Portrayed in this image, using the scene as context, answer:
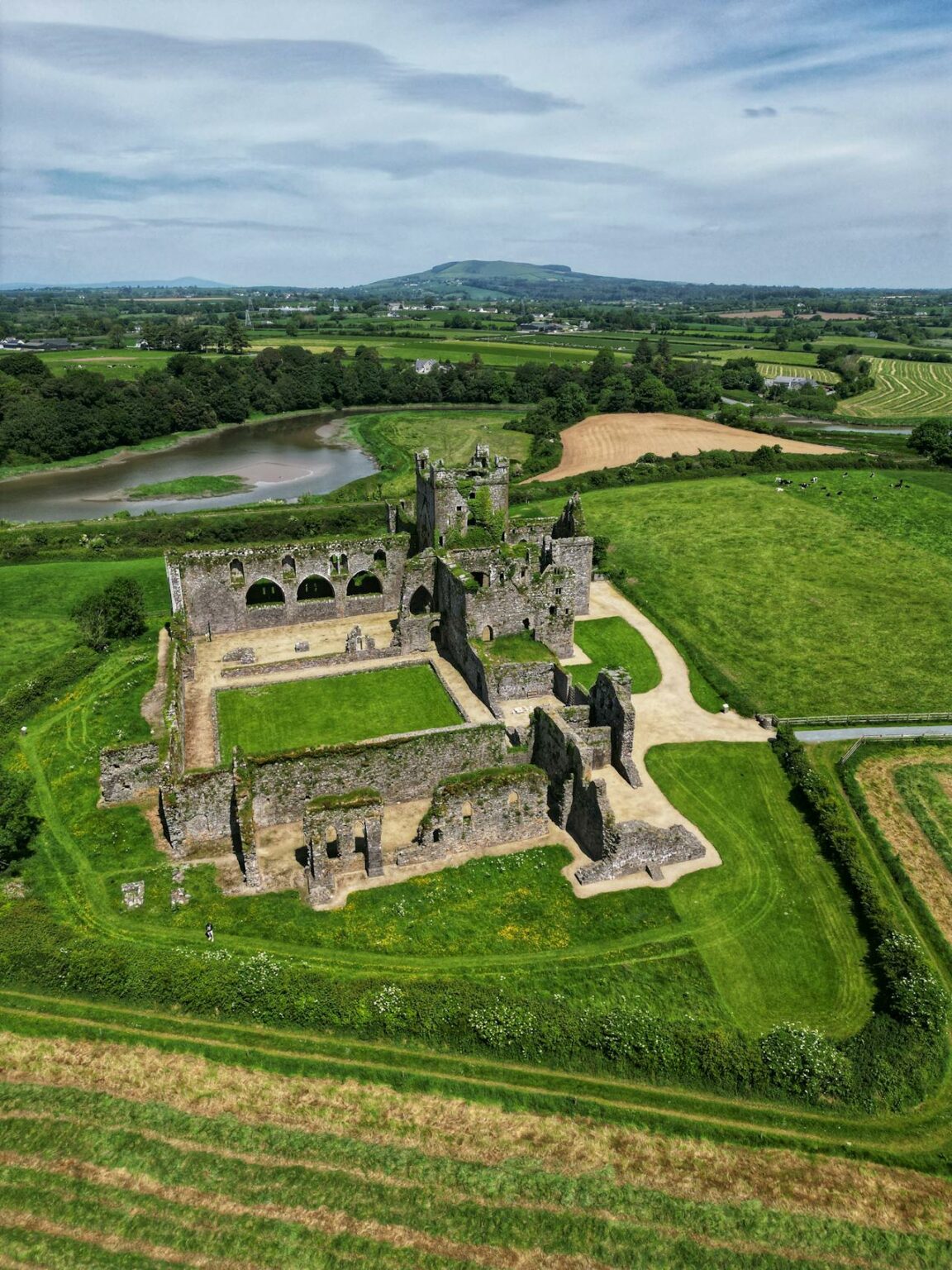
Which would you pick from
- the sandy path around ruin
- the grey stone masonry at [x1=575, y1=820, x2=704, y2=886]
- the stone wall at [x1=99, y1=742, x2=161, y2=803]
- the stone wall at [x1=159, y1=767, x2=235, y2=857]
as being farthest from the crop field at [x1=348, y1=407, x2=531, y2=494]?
the grey stone masonry at [x1=575, y1=820, x2=704, y2=886]

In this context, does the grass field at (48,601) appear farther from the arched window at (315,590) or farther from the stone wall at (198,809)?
the stone wall at (198,809)

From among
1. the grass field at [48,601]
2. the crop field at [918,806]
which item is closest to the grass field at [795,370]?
the crop field at [918,806]

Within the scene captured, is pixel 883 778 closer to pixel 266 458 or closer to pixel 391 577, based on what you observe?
pixel 391 577

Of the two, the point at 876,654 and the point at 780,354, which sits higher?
the point at 780,354

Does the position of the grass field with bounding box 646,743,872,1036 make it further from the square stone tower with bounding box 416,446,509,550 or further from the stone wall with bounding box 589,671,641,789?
the square stone tower with bounding box 416,446,509,550

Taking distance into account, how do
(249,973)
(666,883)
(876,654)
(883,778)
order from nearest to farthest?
1. (249,973)
2. (666,883)
3. (883,778)
4. (876,654)

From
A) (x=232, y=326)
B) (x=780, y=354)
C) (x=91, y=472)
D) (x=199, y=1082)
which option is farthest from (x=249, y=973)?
(x=780, y=354)

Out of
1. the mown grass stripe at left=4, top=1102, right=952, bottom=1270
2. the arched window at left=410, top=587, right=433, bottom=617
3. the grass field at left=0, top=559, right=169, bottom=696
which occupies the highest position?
the arched window at left=410, top=587, right=433, bottom=617
